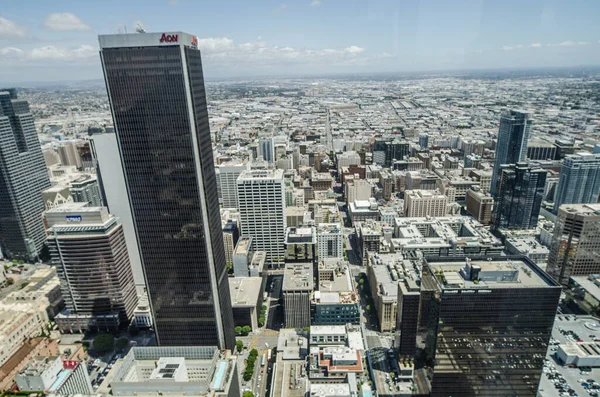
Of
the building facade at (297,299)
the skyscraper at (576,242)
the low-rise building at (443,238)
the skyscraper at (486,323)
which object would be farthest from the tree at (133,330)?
the skyscraper at (576,242)

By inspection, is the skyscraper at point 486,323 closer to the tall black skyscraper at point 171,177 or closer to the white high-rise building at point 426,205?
the tall black skyscraper at point 171,177

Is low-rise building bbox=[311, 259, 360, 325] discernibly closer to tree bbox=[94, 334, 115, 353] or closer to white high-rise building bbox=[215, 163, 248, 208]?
tree bbox=[94, 334, 115, 353]

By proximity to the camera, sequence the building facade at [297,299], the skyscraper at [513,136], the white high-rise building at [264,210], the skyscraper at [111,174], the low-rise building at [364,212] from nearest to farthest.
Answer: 1. the building facade at [297,299]
2. the skyscraper at [111,174]
3. the white high-rise building at [264,210]
4. the low-rise building at [364,212]
5. the skyscraper at [513,136]

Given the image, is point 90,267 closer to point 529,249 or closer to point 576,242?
point 576,242

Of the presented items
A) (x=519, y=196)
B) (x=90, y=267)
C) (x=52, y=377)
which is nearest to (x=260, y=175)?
(x=90, y=267)

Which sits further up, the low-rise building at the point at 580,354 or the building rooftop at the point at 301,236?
the building rooftop at the point at 301,236
